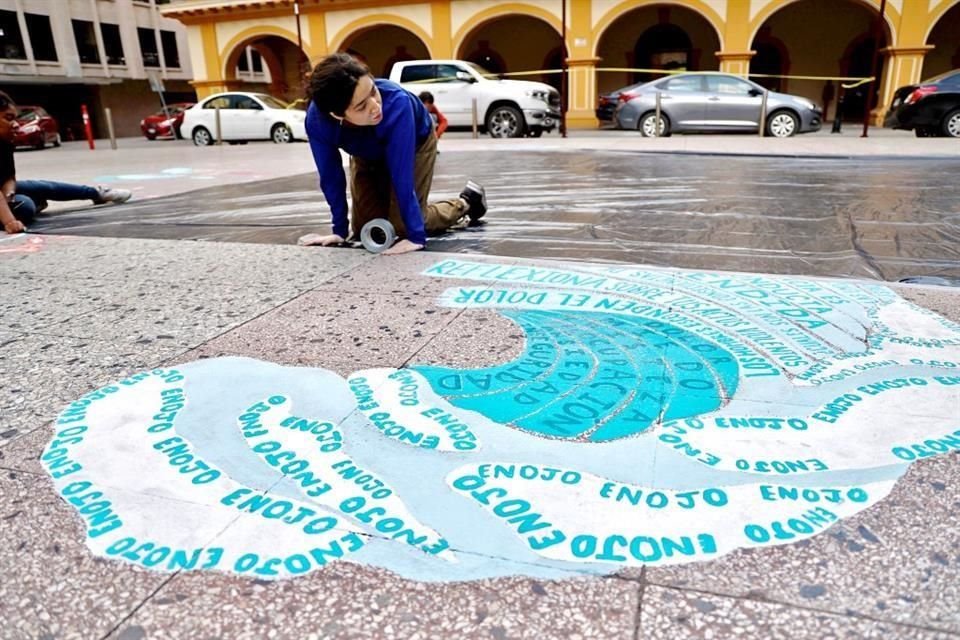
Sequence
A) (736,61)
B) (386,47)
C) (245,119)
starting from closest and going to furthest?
(245,119), (736,61), (386,47)

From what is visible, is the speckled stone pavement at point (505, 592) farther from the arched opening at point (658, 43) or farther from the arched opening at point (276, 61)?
the arched opening at point (276, 61)

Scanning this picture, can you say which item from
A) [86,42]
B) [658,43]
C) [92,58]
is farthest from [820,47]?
[86,42]

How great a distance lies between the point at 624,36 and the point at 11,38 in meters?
24.1

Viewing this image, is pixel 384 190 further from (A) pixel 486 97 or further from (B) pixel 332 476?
(A) pixel 486 97

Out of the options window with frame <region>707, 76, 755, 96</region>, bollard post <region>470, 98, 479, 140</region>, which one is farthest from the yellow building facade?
window with frame <region>707, 76, 755, 96</region>

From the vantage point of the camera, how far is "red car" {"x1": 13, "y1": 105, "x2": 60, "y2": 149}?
816 inches

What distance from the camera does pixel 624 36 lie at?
70.5 feet

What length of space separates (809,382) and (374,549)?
4.79ft

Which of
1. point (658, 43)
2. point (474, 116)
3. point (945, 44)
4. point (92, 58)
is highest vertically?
point (92, 58)

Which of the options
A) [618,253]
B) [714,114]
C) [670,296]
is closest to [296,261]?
[618,253]

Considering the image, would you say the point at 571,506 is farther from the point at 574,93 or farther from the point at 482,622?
the point at 574,93

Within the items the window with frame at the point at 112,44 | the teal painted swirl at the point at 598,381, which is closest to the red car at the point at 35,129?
the window with frame at the point at 112,44

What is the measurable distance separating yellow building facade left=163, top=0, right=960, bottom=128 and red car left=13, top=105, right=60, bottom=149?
461cm

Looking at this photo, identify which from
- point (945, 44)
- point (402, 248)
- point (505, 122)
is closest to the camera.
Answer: point (402, 248)
